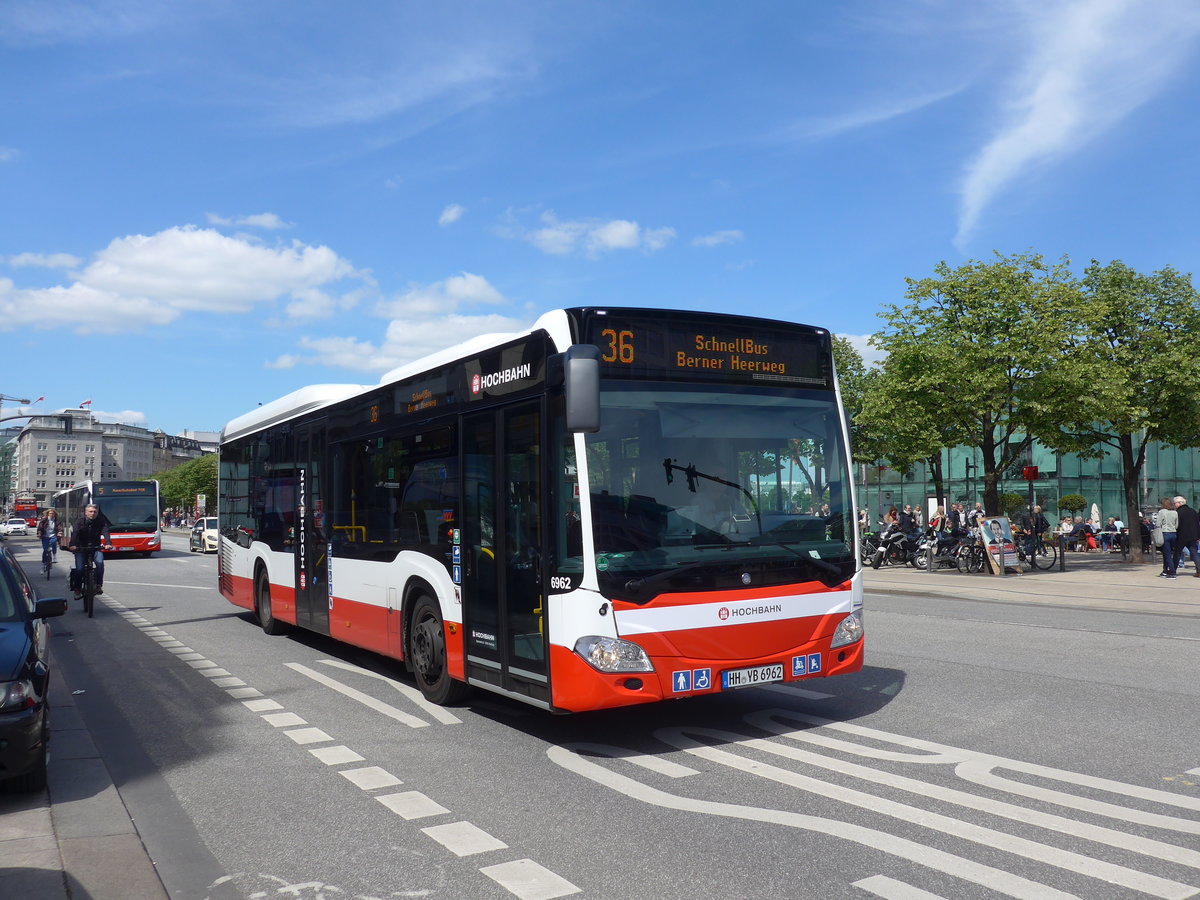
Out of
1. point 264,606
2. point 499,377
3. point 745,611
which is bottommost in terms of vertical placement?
point 264,606

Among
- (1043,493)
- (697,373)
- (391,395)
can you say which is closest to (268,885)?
(697,373)

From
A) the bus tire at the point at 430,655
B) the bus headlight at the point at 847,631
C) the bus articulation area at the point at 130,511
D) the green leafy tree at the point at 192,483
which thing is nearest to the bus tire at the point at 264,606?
the bus tire at the point at 430,655

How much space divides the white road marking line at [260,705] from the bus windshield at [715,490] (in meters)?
3.67

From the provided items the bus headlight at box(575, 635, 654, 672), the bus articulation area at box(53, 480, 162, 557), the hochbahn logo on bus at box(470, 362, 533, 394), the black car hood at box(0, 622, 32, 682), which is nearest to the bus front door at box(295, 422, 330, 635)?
the hochbahn logo on bus at box(470, 362, 533, 394)

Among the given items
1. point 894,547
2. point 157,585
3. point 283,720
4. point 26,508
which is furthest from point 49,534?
point 26,508

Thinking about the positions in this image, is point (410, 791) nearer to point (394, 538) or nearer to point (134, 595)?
point (394, 538)

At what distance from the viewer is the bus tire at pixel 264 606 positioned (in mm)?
13553

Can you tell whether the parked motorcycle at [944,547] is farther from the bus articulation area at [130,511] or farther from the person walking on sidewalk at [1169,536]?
the bus articulation area at [130,511]

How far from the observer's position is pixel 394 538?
9.28m

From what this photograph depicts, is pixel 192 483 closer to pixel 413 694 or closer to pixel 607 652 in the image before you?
pixel 413 694

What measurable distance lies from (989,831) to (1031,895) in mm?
844

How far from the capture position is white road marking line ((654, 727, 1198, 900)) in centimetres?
434

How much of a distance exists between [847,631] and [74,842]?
4.82 metres

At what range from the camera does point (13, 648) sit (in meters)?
6.11
